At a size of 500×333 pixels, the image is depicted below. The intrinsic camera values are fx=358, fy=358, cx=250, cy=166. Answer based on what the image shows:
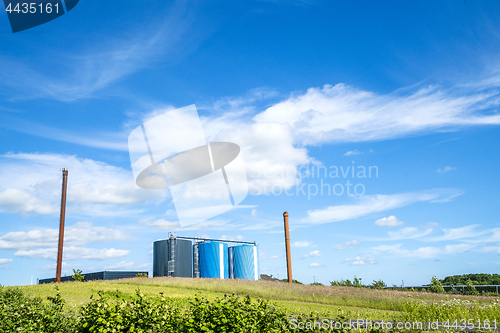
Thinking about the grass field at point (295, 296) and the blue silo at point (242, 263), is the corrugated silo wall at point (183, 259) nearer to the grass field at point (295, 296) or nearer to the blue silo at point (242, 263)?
the blue silo at point (242, 263)

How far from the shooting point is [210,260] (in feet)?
114

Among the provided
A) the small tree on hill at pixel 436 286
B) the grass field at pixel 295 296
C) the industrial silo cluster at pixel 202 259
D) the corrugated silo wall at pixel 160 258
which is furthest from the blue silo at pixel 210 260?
the small tree on hill at pixel 436 286

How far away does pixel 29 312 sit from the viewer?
8.69m

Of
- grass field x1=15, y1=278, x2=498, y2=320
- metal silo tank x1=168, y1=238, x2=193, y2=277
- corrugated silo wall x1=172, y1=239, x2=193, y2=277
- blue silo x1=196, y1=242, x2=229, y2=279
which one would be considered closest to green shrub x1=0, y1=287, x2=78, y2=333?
grass field x1=15, y1=278, x2=498, y2=320

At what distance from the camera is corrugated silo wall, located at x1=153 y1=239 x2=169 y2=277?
3344 cm

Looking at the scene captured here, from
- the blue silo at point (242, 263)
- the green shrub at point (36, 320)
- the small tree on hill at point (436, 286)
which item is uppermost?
the blue silo at point (242, 263)

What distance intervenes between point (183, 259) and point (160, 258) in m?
2.18

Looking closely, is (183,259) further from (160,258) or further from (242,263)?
(242,263)

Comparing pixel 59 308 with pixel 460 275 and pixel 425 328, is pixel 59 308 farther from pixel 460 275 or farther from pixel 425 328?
pixel 460 275

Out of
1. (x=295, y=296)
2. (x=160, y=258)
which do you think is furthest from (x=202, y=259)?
(x=295, y=296)

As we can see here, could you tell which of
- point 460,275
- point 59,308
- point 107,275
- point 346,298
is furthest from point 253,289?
point 460,275

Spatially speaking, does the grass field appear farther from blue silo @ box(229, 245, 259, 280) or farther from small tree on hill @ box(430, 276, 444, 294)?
blue silo @ box(229, 245, 259, 280)

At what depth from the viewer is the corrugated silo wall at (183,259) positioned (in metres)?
33.4

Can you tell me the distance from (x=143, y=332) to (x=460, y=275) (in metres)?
51.6
